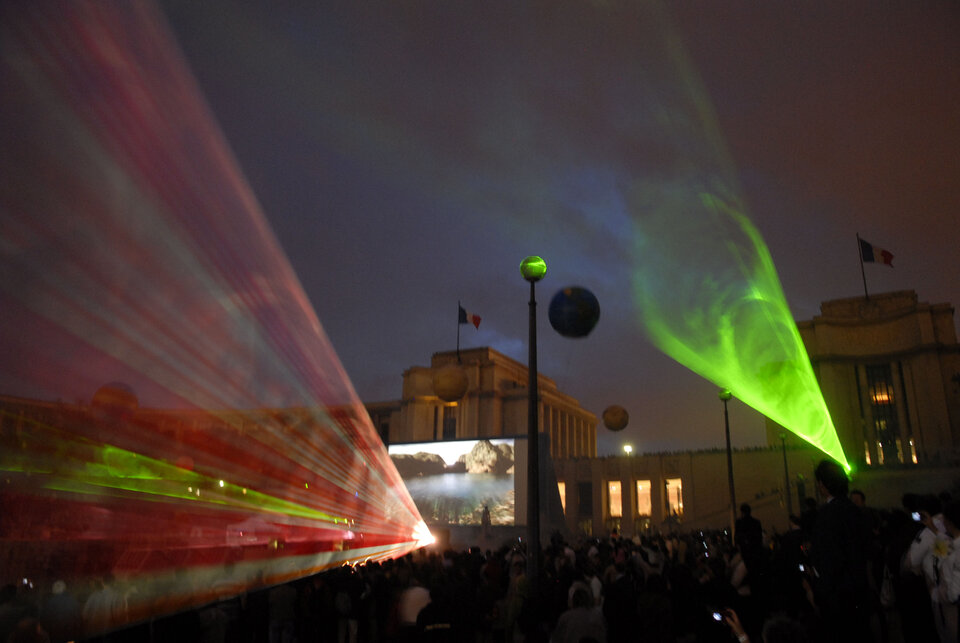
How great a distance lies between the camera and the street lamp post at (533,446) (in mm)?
9297

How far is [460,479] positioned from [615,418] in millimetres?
16132

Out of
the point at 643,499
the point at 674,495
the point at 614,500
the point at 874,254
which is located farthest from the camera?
the point at 614,500

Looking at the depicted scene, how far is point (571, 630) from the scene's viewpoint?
235 inches

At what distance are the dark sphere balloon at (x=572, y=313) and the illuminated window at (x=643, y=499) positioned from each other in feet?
134

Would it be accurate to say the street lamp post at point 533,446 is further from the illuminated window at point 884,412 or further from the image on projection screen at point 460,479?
the illuminated window at point 884,412

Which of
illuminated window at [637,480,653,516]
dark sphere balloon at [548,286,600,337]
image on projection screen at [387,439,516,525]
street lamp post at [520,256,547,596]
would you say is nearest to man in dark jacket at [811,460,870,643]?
street lamp post at [520,256,547,596]

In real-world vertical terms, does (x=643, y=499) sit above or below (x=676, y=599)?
above

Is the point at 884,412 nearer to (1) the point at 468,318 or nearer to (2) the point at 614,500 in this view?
(2) the point at 614,500

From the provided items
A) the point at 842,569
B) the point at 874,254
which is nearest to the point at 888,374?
the point at 874,254

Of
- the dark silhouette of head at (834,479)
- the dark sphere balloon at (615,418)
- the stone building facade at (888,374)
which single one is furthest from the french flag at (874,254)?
the dark silhouette of head at (834,479)

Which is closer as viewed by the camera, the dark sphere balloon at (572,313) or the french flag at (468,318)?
the dark sphere balloon at (572,313)

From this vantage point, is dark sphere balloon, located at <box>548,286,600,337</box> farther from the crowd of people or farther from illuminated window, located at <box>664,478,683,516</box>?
illuminated window, located at <box>664,478,683,516</box>

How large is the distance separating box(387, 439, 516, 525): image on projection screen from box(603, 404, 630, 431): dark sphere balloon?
14.8 m

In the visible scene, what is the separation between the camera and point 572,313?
1119 centimetres
